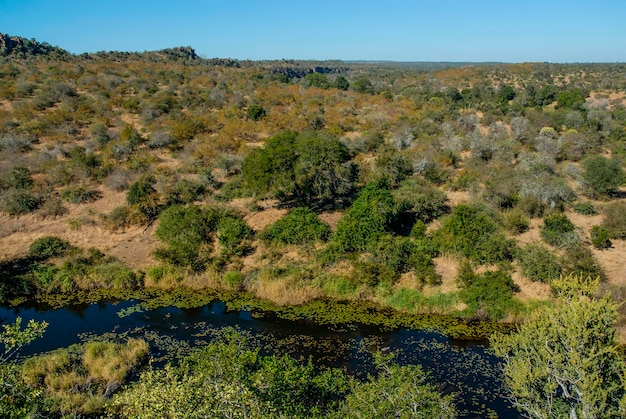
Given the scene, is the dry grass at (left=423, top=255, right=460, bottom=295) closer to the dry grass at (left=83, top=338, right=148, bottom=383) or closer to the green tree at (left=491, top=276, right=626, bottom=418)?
the green tree at (left=491, top=276, right=626, bottom=418)

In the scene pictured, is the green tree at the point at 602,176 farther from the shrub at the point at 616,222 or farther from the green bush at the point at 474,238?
the green bush at the point at 474,238

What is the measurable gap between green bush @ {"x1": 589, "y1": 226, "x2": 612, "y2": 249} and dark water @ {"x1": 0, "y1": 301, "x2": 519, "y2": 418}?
35.9ft

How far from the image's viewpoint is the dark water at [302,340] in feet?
53.6

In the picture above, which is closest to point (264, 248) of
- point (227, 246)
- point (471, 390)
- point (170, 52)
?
point (227, 246)

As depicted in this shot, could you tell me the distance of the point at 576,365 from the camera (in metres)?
10.6

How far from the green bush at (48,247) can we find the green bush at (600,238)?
30.3 m

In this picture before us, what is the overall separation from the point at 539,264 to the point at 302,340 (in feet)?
40.0

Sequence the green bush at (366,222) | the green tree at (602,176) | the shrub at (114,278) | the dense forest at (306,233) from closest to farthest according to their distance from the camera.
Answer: the dense forest at (306,233) → the shrub at (114,278) → the green bush at (366,222) → the green tree at (602,176)

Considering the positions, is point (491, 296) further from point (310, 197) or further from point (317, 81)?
point (317, 81)

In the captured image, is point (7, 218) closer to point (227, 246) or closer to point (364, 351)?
point (227, 246)

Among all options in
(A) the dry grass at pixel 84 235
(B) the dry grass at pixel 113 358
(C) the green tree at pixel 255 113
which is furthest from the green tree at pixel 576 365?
(C) the green tree at pixel 255 113

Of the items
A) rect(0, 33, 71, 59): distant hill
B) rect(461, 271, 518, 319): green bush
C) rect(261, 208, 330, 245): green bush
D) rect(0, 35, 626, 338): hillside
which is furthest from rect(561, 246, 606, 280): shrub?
rect(0, 33, 71, 59): distant hill

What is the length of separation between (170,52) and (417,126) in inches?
2885

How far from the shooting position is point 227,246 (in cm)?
2664
